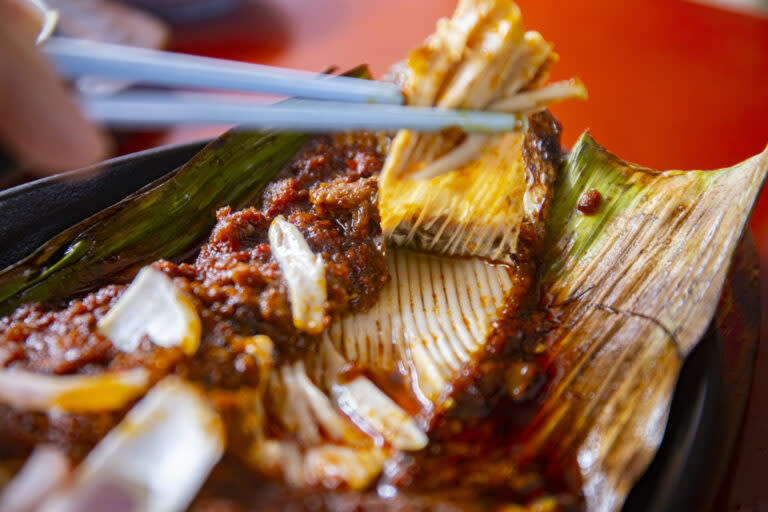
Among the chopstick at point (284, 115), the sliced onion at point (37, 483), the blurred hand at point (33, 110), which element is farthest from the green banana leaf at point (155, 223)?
the blurred hand at point (33, 110)

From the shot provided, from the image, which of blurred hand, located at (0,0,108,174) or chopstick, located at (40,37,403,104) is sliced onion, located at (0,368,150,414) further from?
chopstick, located at (40,37,403,104)

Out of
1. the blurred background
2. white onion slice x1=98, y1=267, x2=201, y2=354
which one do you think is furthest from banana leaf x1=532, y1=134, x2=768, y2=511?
white onion slice x1=98, y1=267, x2=201, y2=354

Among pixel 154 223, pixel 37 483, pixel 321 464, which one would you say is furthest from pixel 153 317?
pixel 154 223

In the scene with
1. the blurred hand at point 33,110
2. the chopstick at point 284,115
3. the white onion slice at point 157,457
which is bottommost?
the white onion slice at point 157,457

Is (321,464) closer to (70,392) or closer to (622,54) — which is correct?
(70,392)

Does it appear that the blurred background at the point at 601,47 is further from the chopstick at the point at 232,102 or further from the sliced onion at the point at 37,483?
the sliced onion at the point at 37,483

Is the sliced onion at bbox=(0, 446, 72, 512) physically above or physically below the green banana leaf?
below

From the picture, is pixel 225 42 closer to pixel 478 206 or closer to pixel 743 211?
pixel 478 206

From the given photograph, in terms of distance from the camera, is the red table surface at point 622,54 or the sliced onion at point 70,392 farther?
the red table surface at point 622,54
